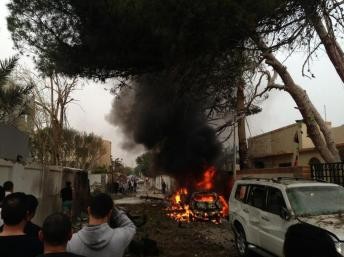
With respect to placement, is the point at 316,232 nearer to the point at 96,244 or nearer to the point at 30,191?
the point at 96,244

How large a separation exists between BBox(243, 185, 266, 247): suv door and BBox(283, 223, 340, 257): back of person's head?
7.37 meters

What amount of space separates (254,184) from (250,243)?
1351 millimetres

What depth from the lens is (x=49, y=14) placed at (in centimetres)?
1188

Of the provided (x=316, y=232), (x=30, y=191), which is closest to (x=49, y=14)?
(x=30, y=191)

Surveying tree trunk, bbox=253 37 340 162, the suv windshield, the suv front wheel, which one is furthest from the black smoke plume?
the suv windshield

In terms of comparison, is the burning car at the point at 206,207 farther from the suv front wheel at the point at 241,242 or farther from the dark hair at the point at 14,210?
the dark hair at the point at 14,210

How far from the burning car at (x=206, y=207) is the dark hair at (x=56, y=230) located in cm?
1576

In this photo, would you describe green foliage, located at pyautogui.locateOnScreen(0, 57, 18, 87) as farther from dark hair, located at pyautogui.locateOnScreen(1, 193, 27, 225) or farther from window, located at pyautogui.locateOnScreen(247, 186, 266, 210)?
dark hair, located at pyautogui.locateOnScreen(1, 193, 27, 225)

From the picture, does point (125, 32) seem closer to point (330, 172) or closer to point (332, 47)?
point (332, 47)

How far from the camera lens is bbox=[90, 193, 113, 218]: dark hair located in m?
3.62

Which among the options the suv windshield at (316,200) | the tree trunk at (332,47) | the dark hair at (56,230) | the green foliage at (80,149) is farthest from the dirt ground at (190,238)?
the green foliage at (80,149)

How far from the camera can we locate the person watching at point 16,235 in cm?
331

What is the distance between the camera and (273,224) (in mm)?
8742

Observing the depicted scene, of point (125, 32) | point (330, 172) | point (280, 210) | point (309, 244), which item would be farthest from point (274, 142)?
point (309, 244)
